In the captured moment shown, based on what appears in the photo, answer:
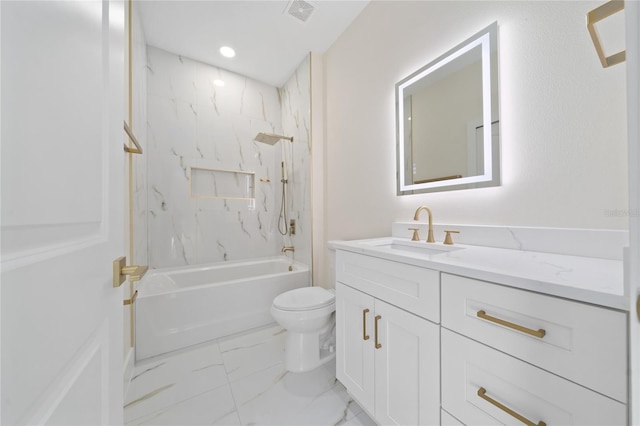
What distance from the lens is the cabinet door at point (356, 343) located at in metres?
1.09

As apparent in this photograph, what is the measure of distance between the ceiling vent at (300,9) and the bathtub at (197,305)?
235cm

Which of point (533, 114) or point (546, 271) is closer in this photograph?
point (546, 271)

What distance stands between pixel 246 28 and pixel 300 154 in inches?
48.8

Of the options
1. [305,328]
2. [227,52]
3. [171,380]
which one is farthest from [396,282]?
[227,52]

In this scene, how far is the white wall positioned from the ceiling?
487mm

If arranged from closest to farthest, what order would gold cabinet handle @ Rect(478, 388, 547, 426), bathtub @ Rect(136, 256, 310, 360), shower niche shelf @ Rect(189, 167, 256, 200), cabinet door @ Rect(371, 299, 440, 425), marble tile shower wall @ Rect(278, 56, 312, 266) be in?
gold cabinet handle @ Rect(478, 388, 547, 426), cabinet door @ Rect(371, 299, 440, 425), bathtub @ Rect(136, 256, 310, 360), marble tile shower wall @ Rect(278, 56, 312, 266), shower niche shelf @ Rect(189, 167, 256, 200)

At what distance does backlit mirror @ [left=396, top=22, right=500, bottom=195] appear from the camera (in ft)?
3.73

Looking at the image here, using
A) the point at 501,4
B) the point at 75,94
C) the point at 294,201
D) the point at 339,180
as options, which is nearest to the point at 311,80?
the point at 339,180

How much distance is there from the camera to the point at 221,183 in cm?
277

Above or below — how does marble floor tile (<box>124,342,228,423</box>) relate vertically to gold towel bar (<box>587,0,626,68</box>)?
below

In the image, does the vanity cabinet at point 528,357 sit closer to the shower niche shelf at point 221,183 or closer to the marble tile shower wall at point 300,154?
the marble tile shower wall at point 300,154

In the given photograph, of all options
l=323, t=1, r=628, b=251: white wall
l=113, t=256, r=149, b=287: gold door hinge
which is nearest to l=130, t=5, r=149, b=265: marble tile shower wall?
l=113, t=256, r=149, b=287: gold door hinge

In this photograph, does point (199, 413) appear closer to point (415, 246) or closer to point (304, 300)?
point (304, 300)

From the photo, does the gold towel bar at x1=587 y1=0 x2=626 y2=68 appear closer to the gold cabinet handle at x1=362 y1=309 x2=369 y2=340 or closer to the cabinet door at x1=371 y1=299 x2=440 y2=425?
the cabinet door at x1=371 y1=299 x2=440 y2=425
